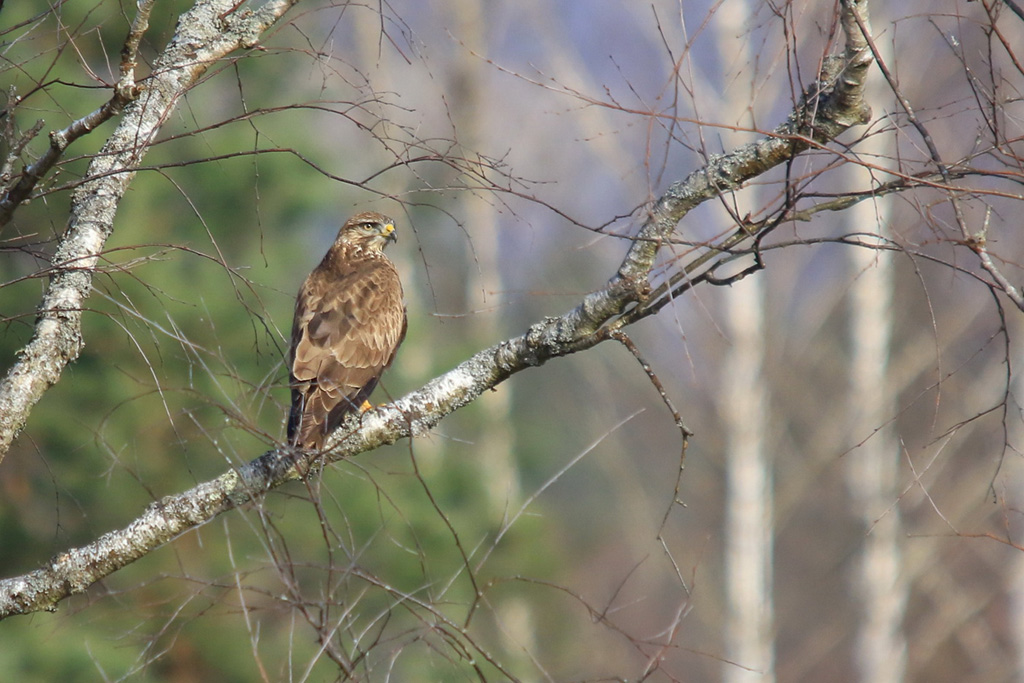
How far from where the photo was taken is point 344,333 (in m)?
4.80

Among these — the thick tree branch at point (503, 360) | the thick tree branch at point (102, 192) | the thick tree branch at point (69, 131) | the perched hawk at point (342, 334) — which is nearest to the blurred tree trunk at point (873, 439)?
the perched hawk at point (342, 334)

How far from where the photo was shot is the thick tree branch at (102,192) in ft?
8.82

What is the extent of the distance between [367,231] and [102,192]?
2.95 metres

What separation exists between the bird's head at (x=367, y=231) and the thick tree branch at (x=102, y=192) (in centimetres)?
264

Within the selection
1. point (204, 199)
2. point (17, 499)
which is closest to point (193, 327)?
point (204, 199)

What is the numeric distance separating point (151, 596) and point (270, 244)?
149 inches

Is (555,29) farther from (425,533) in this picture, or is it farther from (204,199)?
(425,533)

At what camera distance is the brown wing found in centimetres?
442

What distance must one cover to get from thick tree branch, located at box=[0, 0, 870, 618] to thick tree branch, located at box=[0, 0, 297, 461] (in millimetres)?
460

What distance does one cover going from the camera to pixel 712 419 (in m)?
11.7

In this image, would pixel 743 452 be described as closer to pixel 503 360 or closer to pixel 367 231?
pixel 367 231

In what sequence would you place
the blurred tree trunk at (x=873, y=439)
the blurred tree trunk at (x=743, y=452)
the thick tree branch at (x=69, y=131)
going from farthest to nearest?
the blurred tree trunk at (x=873, y=439) → the blurred tree trunk at (x=743, y=452) → the thick tree branch at (x=69, y=131)

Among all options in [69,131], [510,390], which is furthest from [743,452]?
[69,131]

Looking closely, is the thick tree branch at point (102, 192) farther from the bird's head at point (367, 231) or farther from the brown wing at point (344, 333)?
the bird's head at point (367, 231)
